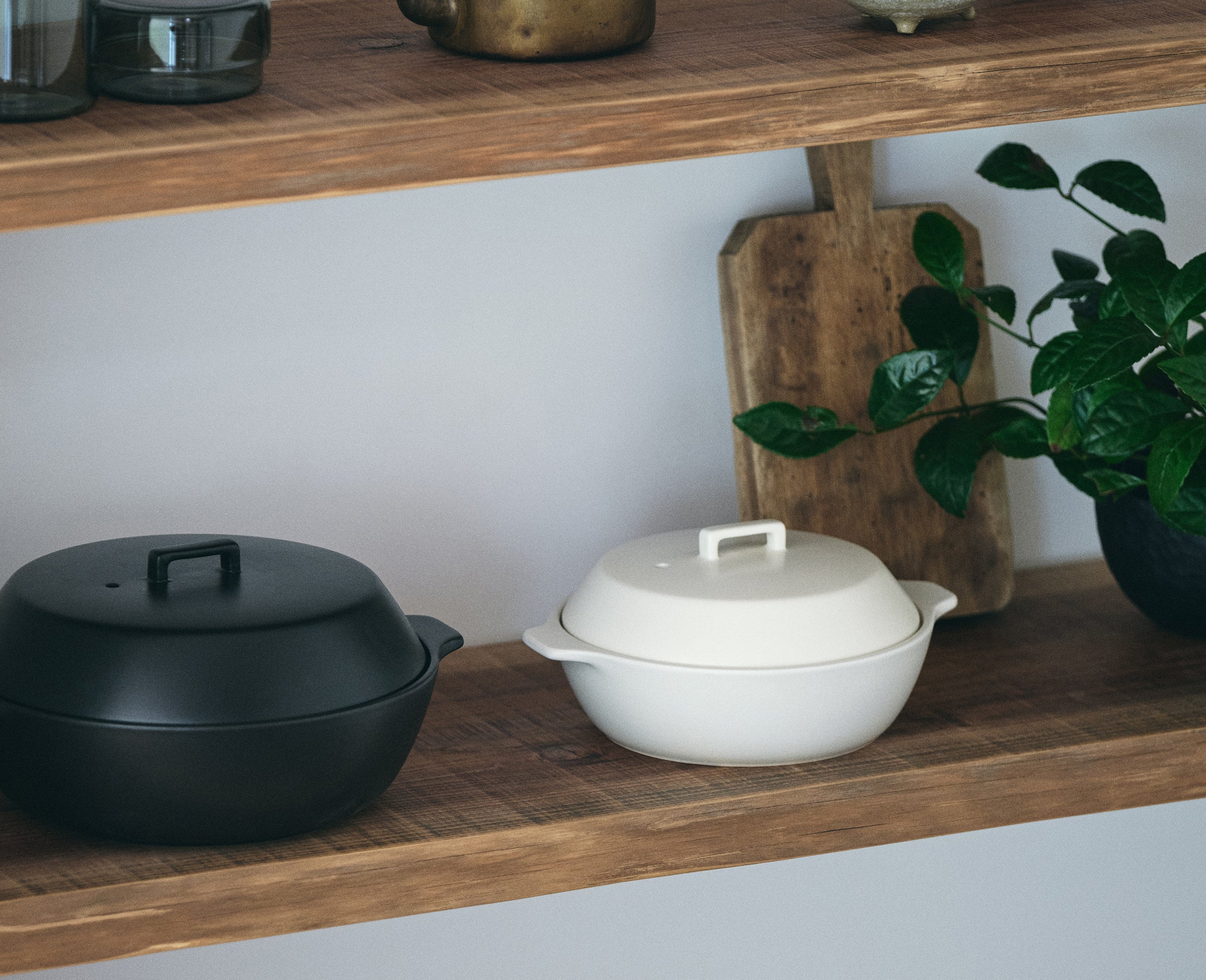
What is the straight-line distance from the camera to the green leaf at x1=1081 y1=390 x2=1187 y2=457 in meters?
1.12

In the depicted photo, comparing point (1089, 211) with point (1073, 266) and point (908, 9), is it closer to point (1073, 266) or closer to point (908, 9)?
point (1073, 266)

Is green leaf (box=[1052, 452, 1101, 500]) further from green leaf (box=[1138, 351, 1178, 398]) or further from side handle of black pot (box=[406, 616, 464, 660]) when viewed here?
side handle of black pot (box=[406, 616, 464, 660])

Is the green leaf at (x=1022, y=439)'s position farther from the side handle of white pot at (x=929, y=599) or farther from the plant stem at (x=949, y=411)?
the side handle of white pot at (x=929, y=599)

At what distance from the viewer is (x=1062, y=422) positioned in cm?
116

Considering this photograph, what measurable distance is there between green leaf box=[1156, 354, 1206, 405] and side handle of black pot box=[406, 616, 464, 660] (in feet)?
1.73

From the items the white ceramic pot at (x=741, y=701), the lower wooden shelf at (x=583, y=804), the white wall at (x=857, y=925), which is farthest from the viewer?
the white wall at (x=857, y=925)

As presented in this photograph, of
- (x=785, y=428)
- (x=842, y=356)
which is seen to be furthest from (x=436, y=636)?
(x=842, y=356)

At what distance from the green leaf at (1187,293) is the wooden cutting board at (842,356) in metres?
0.28

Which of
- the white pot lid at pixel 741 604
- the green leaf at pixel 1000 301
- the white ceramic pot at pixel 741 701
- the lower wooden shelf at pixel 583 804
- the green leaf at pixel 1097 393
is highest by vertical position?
the green leaf at pixel 1000 301

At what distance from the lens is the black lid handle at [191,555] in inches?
39.1

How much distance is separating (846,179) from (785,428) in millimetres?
229

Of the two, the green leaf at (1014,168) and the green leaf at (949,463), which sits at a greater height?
the green leaf at (1014,168)

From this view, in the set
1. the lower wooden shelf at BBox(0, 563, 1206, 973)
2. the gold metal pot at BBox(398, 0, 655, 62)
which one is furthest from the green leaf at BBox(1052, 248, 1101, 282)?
the gold metal pot at BBox(398, 0, 655, 62)

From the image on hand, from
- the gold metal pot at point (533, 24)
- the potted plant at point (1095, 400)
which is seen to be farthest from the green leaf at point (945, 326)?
the gold metal pot at point (533, 24)
